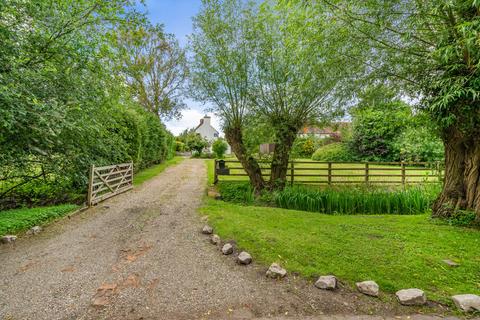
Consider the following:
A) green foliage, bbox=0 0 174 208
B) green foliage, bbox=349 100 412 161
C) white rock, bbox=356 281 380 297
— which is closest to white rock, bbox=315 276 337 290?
white rock, bbox=356 281 380 297

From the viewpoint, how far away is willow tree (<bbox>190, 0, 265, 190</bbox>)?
279 inches

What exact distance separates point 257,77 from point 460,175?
5228 mm

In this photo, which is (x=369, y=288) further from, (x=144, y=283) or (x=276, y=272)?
(x=144, y=283)

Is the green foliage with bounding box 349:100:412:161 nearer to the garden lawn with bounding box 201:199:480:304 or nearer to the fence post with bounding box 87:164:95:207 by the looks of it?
the garden lawn with bounding box 201:199:480:304

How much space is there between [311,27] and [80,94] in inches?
190

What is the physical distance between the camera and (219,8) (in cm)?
712

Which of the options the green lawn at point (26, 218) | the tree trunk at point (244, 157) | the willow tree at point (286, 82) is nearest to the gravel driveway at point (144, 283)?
the green lawn at point (26, 218)

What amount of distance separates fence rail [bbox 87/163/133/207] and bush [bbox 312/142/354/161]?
639 inches

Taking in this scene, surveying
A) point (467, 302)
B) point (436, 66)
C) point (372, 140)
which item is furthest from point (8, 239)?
point (372, 140)

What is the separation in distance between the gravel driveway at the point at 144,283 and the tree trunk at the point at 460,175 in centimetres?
351

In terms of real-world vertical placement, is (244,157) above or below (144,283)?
above

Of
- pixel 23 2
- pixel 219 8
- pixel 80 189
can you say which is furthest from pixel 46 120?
pixel 219 8

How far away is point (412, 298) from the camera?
248 cm

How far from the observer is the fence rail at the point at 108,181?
6.48m
